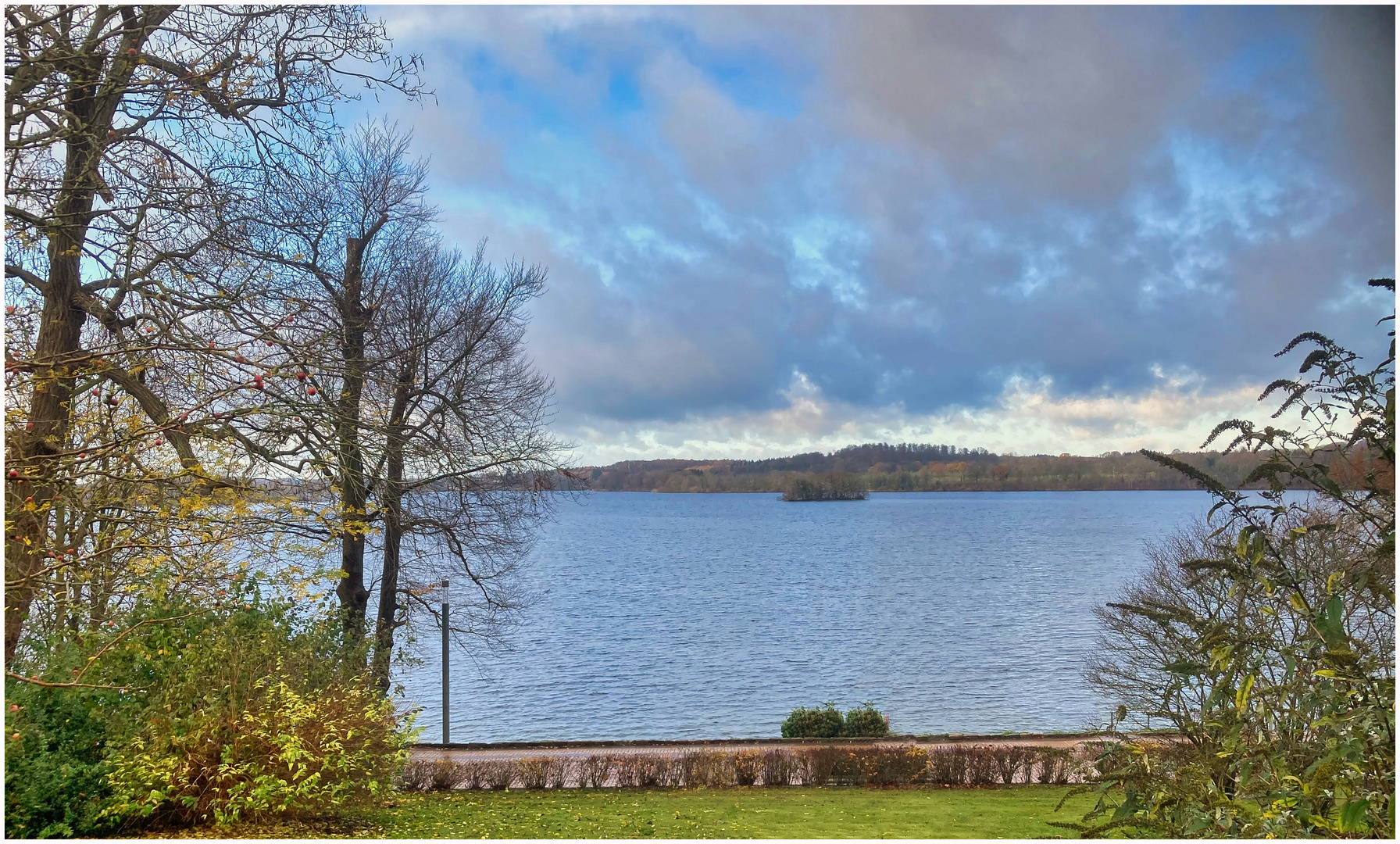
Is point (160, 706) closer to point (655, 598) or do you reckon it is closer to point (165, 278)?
point (165, 278)

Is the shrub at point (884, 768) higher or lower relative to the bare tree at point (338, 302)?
lower

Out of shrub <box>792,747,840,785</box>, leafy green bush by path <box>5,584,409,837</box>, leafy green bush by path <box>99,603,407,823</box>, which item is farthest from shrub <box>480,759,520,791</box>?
leafy green bush by path <box>5,584,409,837</box>

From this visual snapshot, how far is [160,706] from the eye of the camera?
555 cm

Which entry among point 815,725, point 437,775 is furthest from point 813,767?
point 437,775

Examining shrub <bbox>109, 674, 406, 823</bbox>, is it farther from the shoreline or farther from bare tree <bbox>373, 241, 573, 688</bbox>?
the shoreline

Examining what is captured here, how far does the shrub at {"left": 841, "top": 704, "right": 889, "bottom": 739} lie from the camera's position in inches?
579

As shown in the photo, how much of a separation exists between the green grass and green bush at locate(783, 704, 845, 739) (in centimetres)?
297

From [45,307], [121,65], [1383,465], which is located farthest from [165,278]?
[1383,465]

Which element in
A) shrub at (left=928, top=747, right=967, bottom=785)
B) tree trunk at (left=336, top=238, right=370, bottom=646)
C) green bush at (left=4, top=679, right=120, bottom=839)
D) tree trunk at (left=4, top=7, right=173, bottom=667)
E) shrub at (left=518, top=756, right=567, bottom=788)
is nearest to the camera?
tree trunk at (left=4, top=7, right=173, bottom=667)

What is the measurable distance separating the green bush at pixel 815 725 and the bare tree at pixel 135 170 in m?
11.8

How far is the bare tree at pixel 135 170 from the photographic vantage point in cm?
441

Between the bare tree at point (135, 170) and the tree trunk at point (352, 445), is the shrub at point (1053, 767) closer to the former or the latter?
the tree trunk at point (352, 445)

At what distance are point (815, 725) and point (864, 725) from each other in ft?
2.89

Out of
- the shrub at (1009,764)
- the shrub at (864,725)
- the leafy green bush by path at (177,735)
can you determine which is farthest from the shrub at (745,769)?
the leafy green bush by path at (177,735)
